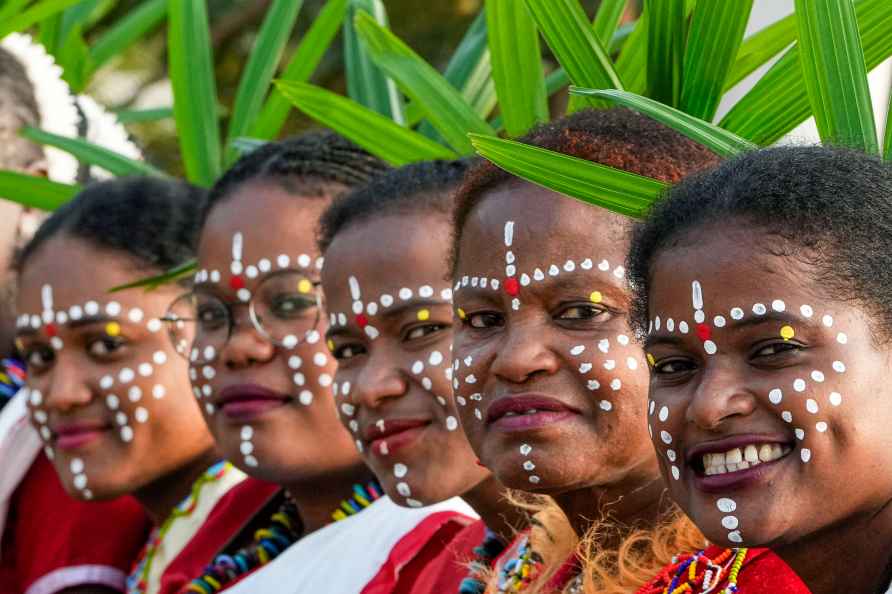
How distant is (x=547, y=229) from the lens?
272cm

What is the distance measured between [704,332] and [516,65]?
48.4 inches

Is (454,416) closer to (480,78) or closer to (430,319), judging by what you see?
(430,319)

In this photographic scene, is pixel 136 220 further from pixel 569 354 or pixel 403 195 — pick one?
pixel 569 354

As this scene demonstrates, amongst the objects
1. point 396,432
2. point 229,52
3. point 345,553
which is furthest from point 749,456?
point 229,52

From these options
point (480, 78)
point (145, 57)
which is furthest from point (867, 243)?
point (145, 57)

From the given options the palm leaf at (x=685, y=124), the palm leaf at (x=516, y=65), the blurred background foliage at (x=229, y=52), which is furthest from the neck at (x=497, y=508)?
the blurred background foliage at (x=229, y=52)

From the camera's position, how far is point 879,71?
368 cm

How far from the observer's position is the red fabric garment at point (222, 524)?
4.05 meters

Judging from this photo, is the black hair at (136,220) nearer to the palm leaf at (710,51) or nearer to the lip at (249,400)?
the lip at (249,400)

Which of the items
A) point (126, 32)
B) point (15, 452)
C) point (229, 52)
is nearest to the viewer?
point (15, 452)

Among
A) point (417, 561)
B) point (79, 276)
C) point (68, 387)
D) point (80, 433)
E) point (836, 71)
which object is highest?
point (836, 71)

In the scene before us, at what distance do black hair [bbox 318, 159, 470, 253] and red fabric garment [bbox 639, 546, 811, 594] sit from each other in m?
1.12

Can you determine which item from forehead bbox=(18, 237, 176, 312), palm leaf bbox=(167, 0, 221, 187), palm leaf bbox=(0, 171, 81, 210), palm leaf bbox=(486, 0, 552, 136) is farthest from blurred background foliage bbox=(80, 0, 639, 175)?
palm leaf bbox=(486, 0, 552, 136)

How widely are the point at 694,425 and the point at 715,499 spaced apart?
103mm
